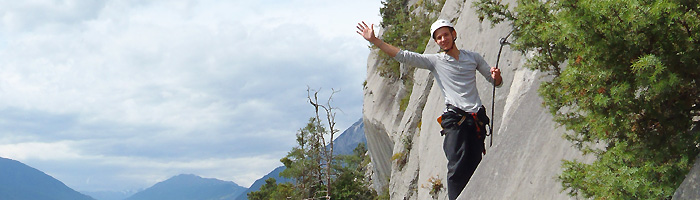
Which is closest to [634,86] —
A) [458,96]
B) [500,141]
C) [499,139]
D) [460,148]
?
[458,96]

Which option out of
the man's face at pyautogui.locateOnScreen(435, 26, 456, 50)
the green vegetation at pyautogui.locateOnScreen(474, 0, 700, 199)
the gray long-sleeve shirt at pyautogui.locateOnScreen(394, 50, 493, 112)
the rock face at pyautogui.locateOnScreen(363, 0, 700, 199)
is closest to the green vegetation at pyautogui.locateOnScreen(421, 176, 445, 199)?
the rock face at pyautogui.locateOnScreen(363, 0, 700, 199)

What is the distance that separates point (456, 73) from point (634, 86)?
3.68 meters

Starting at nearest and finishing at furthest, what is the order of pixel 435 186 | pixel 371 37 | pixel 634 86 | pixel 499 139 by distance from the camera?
pixel 634 86 → pixel 371 37 → pixel 499 139 → pixel 435 186

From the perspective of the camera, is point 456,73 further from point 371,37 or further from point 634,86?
point 634,86

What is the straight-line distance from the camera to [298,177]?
162ft

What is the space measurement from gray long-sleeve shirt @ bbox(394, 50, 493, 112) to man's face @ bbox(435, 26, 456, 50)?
20cm

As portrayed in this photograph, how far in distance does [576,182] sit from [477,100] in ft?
9.68

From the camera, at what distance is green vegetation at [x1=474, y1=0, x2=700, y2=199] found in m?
4.19

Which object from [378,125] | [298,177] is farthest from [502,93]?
[298,177]

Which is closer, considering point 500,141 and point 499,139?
point 500,141

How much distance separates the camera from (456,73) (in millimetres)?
8047

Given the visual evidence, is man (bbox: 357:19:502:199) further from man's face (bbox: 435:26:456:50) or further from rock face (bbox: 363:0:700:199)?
rock face (bbox: 363:0:700:199)

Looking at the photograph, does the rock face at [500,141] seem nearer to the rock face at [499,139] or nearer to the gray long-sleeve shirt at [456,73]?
the rock face at [499,139]

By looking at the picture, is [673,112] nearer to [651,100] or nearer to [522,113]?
[651,100]
